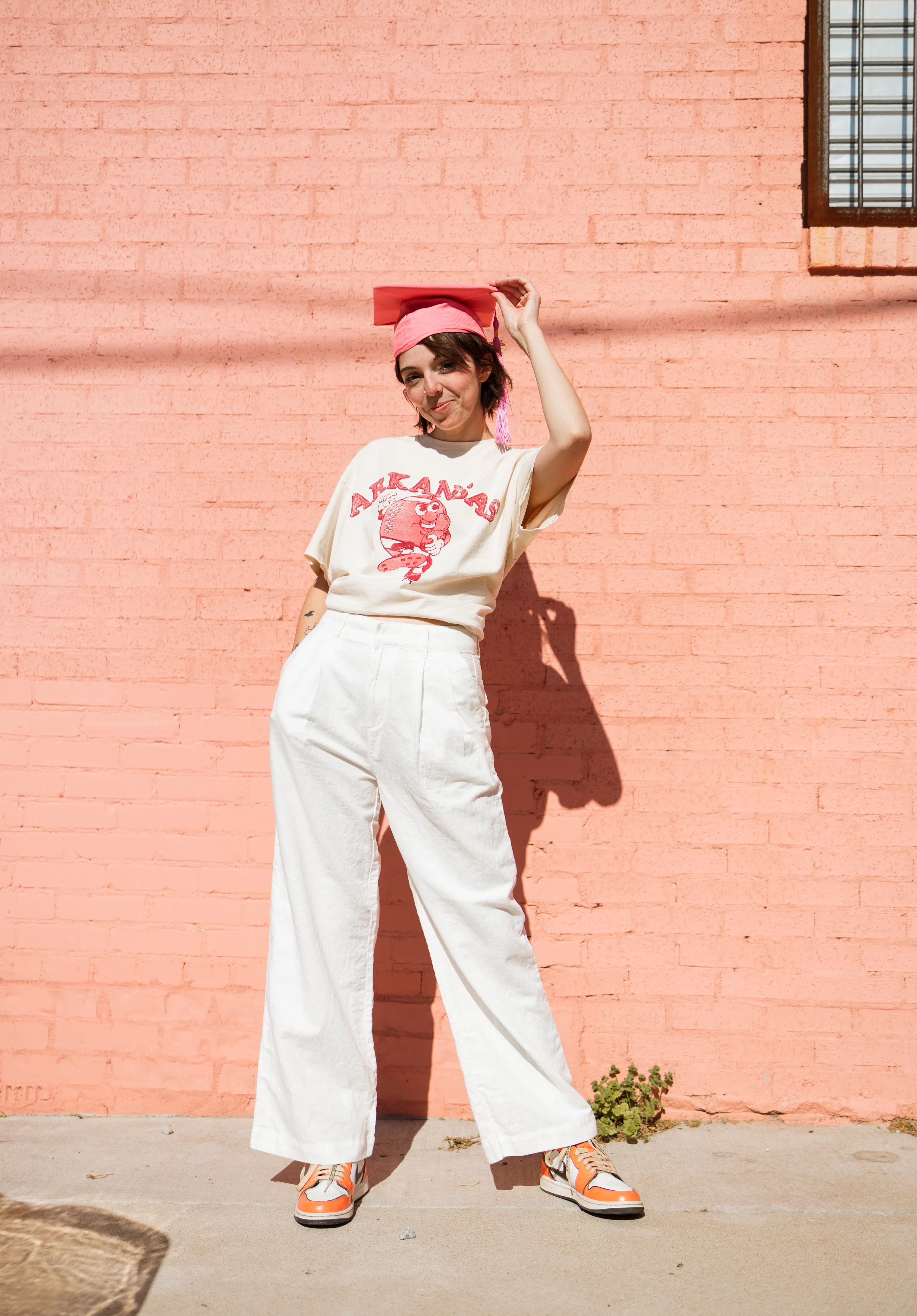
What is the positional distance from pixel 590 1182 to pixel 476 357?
1.88 m

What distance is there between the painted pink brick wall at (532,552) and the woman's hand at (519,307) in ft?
1.53

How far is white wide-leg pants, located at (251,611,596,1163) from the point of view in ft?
7.93

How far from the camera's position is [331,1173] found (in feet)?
7.92

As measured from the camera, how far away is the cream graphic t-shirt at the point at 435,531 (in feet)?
8.00

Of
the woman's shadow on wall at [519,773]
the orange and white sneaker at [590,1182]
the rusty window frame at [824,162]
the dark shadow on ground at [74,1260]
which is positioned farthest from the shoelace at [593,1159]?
the rusty window frame at [824,162]

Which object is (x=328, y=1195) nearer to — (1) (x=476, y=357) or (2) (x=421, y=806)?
(2) (x=421, y=806)

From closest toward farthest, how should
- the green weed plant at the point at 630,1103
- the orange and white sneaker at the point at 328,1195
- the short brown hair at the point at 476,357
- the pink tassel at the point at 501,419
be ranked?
the orange and white sneaker at the point at 328,1195 → the short brown hair at the point at 476,357 → the pink tassel at the point at 501,419 → the green weed plant at the point at 630,1103

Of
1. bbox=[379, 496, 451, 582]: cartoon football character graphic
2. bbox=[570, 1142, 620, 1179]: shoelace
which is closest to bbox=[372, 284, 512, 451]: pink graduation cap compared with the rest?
bbox=[379, 496, 451, 582]: cartoon football character graphic

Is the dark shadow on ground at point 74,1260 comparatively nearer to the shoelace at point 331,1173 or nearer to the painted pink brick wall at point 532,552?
the shoelace at point 331,1173

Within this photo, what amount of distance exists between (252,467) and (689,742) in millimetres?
1452

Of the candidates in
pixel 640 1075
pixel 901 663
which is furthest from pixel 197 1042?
pixel 901 663

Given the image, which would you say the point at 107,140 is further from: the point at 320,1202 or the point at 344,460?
the point at 320,1202

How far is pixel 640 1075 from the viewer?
9.63 ft

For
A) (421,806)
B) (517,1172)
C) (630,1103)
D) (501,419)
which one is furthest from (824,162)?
(517,1172)
